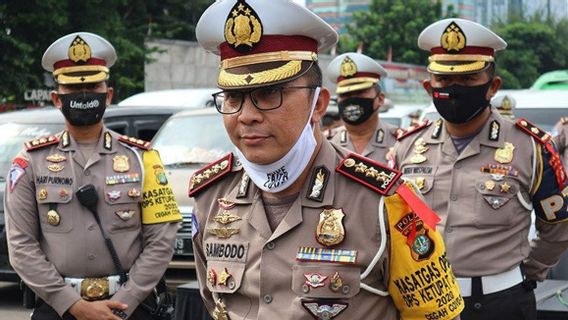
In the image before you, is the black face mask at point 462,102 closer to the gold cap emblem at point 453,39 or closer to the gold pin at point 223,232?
the gold cap emblem at point 453,39

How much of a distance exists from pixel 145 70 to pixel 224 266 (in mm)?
24614

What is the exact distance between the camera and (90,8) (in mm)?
22078

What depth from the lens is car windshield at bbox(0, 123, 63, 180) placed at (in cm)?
1038

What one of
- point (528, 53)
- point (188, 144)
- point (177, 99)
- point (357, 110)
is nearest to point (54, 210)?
point (357, 110)

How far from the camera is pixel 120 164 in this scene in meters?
5.75

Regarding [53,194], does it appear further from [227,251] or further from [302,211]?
[302,211]

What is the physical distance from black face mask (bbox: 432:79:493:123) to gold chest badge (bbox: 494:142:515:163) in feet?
0.76

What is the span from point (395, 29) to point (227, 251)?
4309 centimetres

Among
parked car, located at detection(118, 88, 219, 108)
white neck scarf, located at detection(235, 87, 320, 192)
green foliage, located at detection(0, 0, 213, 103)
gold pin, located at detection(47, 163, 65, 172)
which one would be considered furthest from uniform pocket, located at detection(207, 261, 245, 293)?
green foliage, located at detection(0, 0, 213, 103)

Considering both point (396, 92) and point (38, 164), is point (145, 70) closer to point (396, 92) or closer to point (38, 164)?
point (396, 92)

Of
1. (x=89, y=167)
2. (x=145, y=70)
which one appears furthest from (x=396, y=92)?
(x=89, y=167)

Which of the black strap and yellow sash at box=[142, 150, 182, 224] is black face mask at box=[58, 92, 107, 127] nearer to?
yellow sash at box=[142, 150, 182, 224]

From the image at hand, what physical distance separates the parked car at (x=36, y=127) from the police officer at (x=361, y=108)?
2763mm

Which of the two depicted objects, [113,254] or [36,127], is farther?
[36,127]
